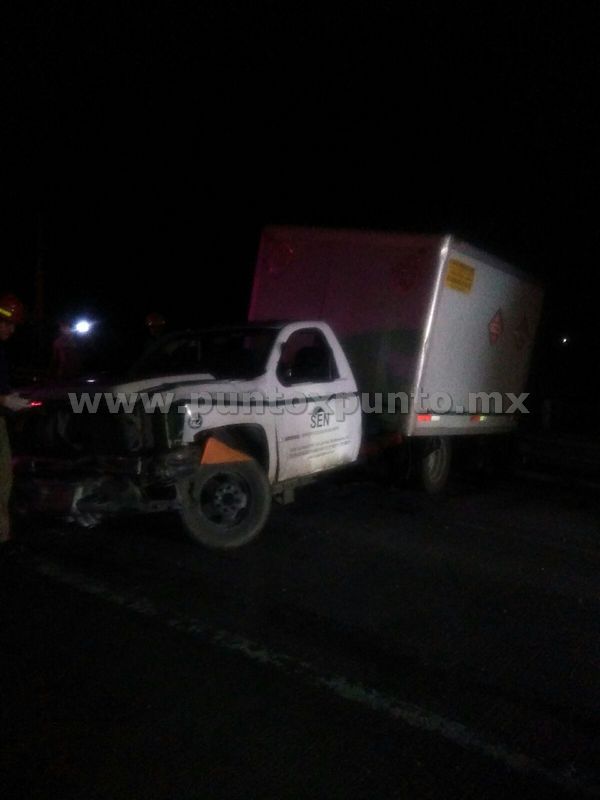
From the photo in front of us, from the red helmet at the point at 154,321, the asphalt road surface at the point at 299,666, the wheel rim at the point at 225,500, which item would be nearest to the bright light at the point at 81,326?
the red helmet at the point at 154,321

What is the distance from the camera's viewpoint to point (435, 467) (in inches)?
337

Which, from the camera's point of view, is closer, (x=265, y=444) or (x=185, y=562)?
(x=185, y=562)

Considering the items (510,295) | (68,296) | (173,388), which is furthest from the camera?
(68,296)

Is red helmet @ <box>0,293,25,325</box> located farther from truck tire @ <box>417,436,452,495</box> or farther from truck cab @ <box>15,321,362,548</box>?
truck tire @ <box>417,436,452,495</box>

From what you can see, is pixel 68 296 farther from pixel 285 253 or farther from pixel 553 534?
pixel 553 534

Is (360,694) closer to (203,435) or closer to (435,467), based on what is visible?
(203,435)

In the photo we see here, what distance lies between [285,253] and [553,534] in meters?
4.25

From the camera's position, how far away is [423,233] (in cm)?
727

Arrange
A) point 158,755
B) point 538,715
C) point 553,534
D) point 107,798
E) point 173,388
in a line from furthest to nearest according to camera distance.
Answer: point 553,534 < point 173,388 < point 538,715 < point 158,755 < point 107,798

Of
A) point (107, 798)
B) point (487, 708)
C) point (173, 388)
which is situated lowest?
point (107, 798)

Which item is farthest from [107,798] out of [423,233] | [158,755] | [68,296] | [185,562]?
[68,296]

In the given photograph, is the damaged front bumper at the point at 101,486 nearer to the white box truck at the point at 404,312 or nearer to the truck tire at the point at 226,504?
the truck tire at the point at 226,504

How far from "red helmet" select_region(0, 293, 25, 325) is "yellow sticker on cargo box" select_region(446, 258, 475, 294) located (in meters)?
4.23

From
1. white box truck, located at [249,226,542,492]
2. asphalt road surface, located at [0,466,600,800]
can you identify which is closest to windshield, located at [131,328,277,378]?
white box truck, located at [249,226,542,492]
